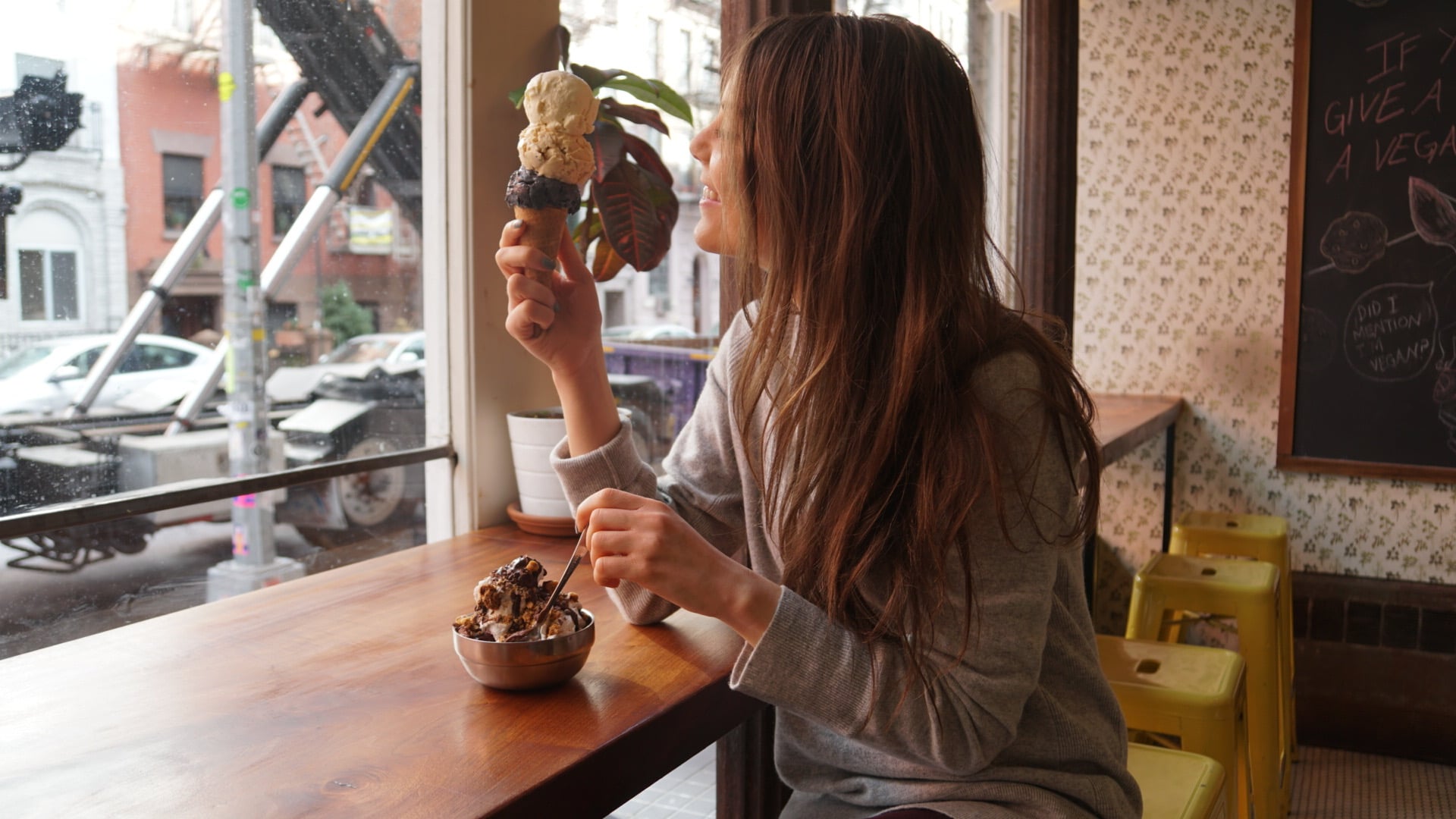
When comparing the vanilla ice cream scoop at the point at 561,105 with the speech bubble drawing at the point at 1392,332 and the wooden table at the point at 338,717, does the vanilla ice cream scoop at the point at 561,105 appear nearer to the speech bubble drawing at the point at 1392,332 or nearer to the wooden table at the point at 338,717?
the wooden table at the point at 338,717

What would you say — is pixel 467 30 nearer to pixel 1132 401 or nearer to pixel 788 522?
pixel 788 522

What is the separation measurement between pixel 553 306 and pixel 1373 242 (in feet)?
10.9

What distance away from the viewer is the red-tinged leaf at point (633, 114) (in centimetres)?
199

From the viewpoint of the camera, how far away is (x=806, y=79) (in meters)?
1.12

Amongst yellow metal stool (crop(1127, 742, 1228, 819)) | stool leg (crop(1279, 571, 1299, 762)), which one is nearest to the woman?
yellow metal stool (crop(1127, 742, 1228, 819))

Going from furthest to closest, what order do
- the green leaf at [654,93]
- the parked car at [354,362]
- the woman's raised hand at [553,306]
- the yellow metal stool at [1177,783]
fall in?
the green leaf at [654,93], the parked car at [354,362], the yellow metal stool at [1177,783], the woman's raised hand at [553,306]

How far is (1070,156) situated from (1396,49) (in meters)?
1.56

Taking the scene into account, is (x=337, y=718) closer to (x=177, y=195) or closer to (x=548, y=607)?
(x=548, y=607)

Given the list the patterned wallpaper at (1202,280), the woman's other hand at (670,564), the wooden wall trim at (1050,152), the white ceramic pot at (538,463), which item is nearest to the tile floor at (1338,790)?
the patterned wallpaper at (1202,280)

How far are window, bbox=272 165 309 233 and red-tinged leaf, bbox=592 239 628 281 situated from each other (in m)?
0.53

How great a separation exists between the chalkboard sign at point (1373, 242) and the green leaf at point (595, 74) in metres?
2.74

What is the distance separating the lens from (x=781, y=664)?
3.35 ft

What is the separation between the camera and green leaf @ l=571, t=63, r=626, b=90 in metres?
1.99

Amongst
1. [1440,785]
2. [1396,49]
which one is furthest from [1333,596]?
[1396,49]
